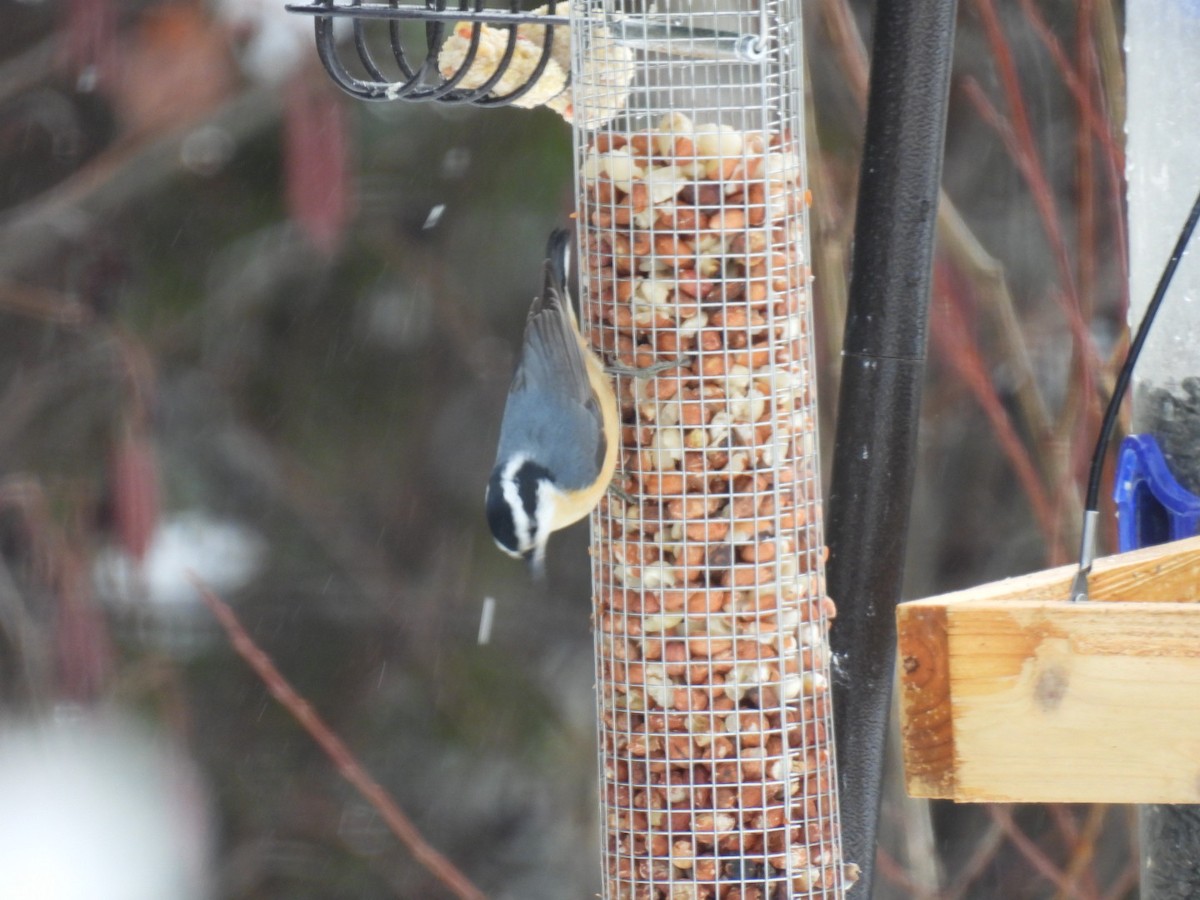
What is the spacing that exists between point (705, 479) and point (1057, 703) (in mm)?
756

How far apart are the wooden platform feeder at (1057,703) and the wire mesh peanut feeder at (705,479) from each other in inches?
23.1

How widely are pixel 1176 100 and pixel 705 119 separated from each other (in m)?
0.74

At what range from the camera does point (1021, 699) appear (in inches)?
67.8

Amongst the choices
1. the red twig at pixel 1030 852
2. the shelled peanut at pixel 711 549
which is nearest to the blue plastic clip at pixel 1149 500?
the shelled peanut at pixel 711 549

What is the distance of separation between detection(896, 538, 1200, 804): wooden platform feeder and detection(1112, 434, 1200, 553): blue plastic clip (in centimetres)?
78

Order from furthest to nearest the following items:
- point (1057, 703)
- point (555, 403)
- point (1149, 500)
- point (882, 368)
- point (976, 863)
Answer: point (976, 863) → point (1149, 500) → point (555, 403) → point (882, 368) → point (1057, 703)

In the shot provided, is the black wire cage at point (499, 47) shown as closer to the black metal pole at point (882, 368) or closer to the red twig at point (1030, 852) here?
the black metal pole at point (882, 368)

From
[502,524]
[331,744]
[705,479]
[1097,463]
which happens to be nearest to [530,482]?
[502,524]

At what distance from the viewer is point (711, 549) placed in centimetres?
235

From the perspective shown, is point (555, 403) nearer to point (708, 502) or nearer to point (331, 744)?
point (708, 502)

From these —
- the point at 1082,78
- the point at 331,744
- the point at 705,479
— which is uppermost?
the point at 1082,78

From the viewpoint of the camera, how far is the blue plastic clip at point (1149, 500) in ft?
8.06

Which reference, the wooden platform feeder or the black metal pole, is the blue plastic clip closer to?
the black metal pole

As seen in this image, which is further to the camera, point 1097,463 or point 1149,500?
point 1149,500
